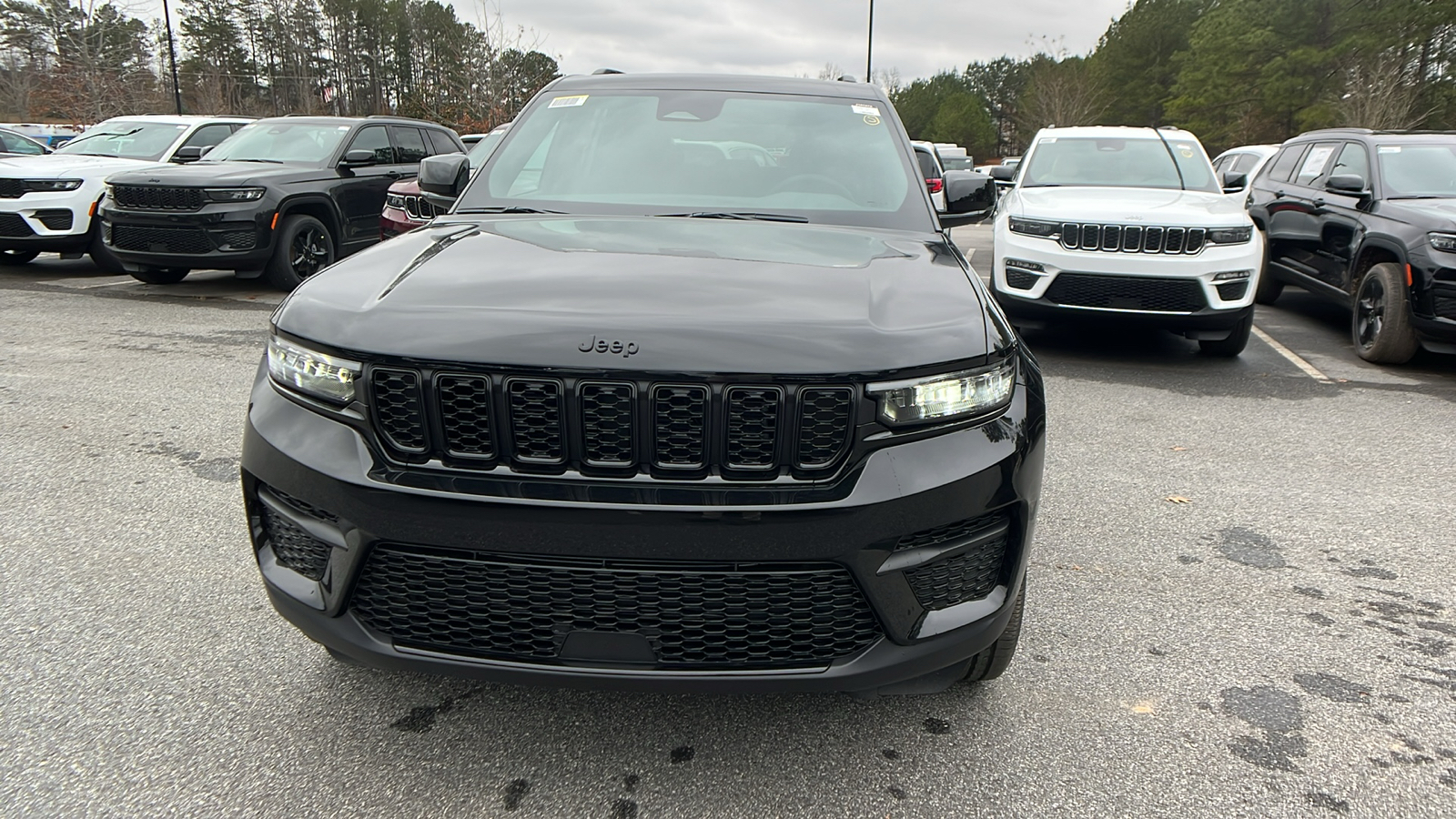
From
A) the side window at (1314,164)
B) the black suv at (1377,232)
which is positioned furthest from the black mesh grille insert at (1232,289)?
the side window at (1314,164)

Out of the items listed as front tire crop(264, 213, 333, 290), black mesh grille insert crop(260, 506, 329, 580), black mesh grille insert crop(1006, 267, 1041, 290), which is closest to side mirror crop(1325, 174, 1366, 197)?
black mesh grille insert crop(1006, 267, 1041, 290)

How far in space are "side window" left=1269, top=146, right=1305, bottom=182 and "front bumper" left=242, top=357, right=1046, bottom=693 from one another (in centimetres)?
889

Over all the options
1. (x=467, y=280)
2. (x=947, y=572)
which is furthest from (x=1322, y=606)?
(x=467, y=280)

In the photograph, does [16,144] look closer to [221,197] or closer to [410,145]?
[410,145]

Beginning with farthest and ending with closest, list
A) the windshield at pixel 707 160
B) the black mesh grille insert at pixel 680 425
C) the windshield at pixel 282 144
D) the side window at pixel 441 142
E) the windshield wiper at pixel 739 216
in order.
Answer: the side window at pixel 441 142 → the windshield at pixel 282 144 → the windshield at pixel 707 160 → the windshield wiper at pixel 739 216 → the black mesh grille insert at pixel 680 425

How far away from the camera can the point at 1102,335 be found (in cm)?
843

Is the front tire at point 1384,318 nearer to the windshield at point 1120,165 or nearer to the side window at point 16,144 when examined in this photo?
the windshield at point 1120,165

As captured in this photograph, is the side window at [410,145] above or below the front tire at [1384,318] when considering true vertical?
above

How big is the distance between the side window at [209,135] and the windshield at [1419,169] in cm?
1225

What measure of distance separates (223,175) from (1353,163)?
1002cm

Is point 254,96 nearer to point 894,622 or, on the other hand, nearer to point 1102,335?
point 1102,335

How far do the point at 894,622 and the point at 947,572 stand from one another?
0.16 m

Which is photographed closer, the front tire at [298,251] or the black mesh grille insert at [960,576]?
the black mesh grille insert at [960,576]

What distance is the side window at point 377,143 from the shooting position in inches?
416
